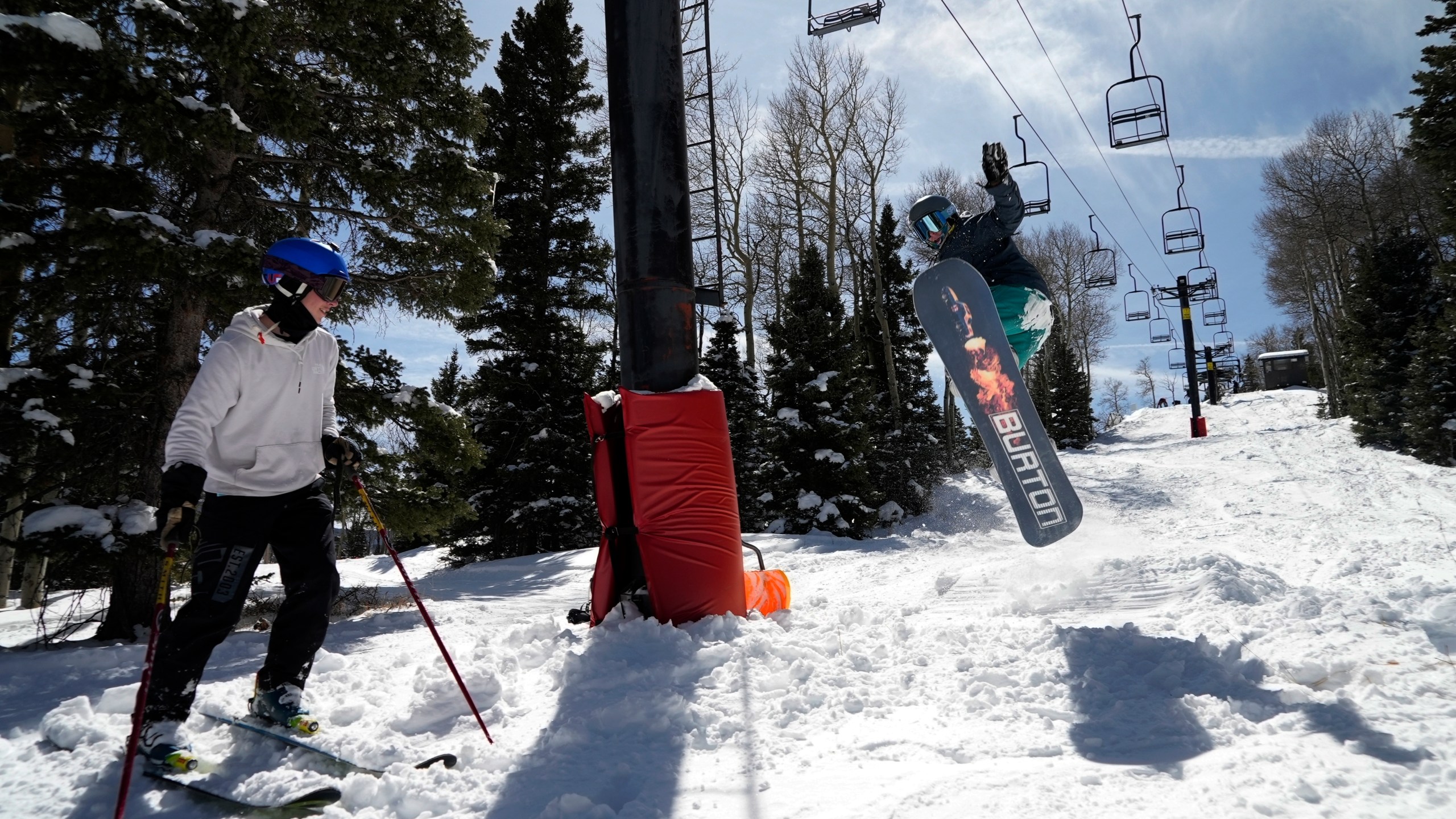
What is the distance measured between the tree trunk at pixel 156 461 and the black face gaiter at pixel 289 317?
2745mm

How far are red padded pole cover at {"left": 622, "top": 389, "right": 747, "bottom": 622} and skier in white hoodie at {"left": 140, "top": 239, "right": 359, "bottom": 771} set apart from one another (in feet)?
5.03

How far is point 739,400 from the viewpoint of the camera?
60.0 ft

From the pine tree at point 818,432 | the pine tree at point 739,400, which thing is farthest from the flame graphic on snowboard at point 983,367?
the pine tree at point 739,400

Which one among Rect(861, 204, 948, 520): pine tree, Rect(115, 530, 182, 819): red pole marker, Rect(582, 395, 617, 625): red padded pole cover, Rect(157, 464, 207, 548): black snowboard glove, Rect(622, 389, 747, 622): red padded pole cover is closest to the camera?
Rect(115, 530, 182, 819): red pole marker

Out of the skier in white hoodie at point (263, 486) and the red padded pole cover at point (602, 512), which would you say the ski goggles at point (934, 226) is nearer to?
the red padded pole cover at point (602, 512)

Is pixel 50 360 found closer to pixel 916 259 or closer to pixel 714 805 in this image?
pixel 714 805

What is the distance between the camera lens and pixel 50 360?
4.80 meters

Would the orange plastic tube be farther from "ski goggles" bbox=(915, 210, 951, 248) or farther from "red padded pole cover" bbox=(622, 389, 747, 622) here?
"ski goggles" bbox=(915, 210, 951, 248)

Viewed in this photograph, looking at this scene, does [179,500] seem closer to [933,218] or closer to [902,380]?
[933,218]

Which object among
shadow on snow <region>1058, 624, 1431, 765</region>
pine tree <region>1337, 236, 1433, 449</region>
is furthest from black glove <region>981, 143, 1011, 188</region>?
pine tree <region>1337, 236, 1433, 449</region>

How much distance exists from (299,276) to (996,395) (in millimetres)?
4742

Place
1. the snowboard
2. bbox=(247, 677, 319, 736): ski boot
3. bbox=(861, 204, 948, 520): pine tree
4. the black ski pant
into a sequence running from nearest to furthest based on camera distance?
the black ski pant < bbox=(247, 677, 319, 736): ski boot < the snowboard < bbox=(861, 204, 948, 520): pine tree

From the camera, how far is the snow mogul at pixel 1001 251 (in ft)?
19.2

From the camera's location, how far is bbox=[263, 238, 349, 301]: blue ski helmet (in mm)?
2701
